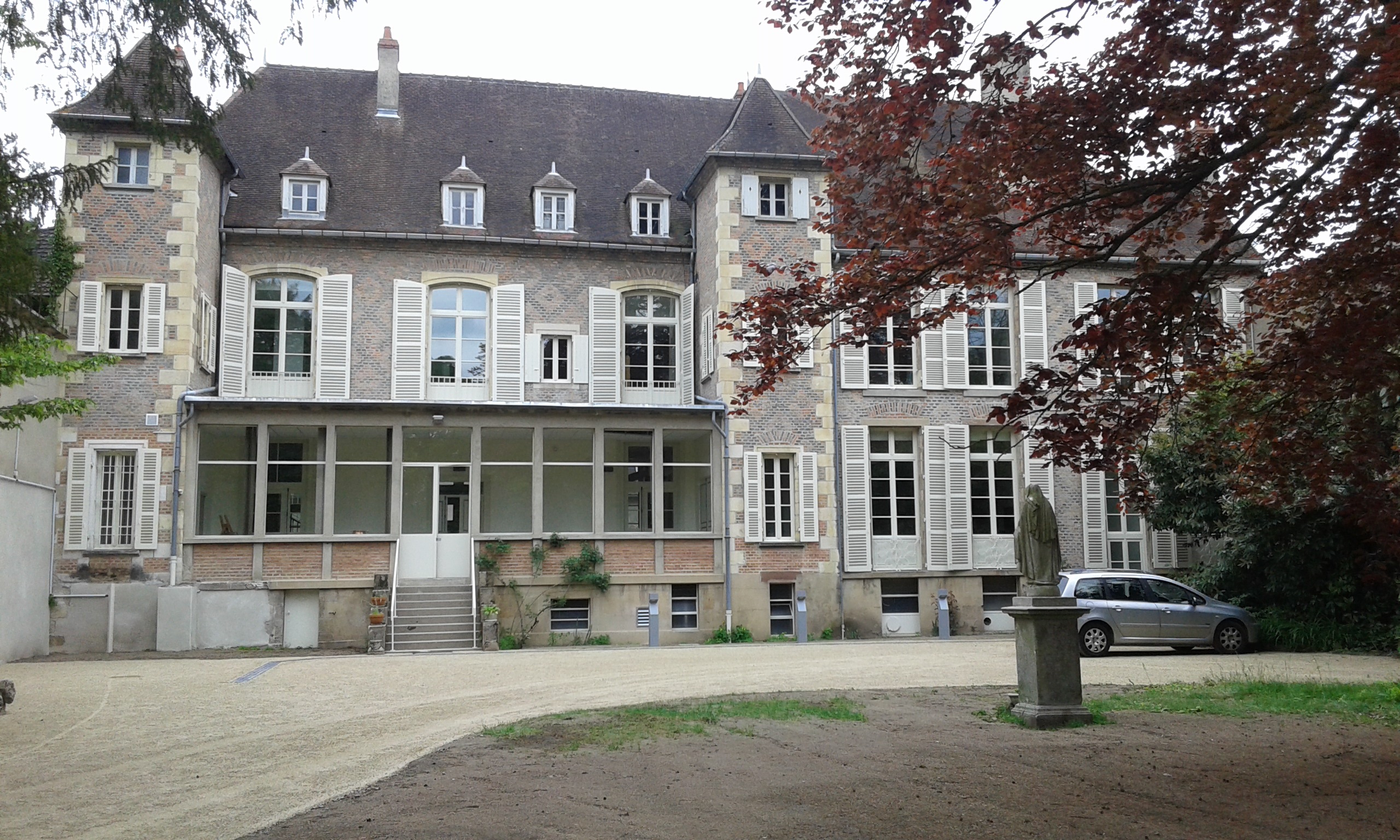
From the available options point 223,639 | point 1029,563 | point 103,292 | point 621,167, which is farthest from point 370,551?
point 1029,563

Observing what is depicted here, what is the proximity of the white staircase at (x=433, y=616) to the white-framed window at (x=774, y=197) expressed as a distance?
8.81 metres

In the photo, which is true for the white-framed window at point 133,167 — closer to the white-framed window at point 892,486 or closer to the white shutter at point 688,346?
the white shutter at point 688,346

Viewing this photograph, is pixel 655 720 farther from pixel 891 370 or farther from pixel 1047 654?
pixel 891 370

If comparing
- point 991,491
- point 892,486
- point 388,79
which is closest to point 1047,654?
point 892,486

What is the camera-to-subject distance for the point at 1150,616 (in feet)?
59.9

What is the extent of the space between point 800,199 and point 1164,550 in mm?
10041

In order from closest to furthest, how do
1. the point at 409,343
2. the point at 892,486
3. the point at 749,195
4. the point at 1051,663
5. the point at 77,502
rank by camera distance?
1. the point at 1051,663
2. the point at 77,502
3. the point at 409,343
4. the point at 749,195
5. the point at 892,486

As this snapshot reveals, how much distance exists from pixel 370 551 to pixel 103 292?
6297 millimetres

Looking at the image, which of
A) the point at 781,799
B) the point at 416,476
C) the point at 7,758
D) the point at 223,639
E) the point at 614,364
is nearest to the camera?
the point at 781,799

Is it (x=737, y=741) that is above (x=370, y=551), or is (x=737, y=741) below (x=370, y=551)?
below

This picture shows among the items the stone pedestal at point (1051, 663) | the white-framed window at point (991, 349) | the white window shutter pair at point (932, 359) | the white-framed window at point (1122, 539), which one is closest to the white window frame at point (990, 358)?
the white-framed window at point (991, 349)

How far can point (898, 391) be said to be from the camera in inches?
934

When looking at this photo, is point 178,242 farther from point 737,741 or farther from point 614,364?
point 737,741

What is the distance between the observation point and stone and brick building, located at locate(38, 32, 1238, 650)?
68.2ft
